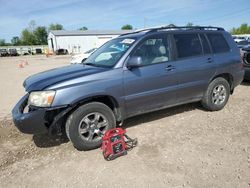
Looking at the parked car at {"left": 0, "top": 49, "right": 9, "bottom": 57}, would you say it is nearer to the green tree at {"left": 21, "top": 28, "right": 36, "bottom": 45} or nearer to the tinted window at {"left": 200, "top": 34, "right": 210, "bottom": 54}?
the green tree at {"left": 21, "top": 28, "right": 36, "bottom": 45}

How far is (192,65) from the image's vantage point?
4.77 m

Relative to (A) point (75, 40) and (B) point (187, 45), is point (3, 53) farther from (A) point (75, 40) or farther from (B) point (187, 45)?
(B) point (187, 45)

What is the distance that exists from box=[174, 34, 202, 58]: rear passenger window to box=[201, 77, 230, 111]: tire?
33.9 inches

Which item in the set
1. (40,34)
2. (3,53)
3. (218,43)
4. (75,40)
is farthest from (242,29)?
(218,43)

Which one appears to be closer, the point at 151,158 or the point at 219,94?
the point at 151,158

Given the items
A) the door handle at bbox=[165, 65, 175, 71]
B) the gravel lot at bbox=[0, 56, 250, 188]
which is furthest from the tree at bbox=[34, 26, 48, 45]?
the door handle at bbox=[165, 65, 175, 71]

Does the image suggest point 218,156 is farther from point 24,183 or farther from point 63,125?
point 24,183

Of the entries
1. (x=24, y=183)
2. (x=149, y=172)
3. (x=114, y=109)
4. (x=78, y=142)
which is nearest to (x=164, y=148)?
(x=149, y=172)

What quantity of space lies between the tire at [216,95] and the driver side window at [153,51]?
1.47 meters

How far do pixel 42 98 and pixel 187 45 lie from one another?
10.0 feet

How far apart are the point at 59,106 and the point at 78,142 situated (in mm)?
688

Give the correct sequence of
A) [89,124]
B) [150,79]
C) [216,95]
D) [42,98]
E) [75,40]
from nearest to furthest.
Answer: [42,98]
[89,124]
[150,79]
[216,95]
[75,40]

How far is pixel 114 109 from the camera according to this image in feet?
13.6

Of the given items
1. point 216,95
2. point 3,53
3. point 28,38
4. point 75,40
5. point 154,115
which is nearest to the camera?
point 154,115
